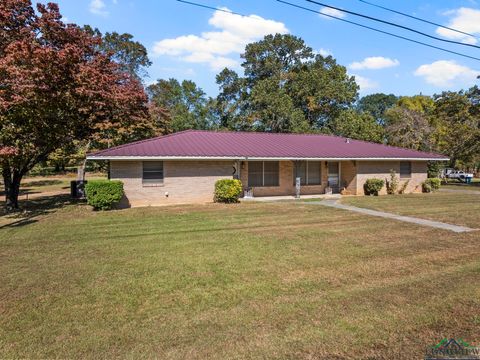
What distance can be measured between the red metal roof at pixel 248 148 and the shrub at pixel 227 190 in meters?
1.40

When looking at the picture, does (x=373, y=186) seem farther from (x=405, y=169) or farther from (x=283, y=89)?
(x=283, y=89)

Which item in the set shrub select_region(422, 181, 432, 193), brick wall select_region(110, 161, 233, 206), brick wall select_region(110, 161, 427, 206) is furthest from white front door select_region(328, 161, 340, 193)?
brick wall select_region(110, 161, 233, 206)

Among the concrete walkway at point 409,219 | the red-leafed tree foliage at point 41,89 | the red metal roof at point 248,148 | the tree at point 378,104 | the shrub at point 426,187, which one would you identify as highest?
the tree at point 378,104

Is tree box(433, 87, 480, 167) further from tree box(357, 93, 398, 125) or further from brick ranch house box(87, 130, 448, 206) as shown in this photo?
tree box(357, 93, 398, 125)

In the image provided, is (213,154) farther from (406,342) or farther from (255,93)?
(255,93)

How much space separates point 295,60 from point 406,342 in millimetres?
43001

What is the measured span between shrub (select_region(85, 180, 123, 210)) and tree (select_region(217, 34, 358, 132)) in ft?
78.7

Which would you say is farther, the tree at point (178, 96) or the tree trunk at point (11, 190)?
the tree at point (178, 96)

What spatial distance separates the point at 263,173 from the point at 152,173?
666cm

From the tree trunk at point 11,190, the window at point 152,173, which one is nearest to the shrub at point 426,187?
the window at point 152,173

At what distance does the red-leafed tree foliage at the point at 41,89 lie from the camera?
43.6ft

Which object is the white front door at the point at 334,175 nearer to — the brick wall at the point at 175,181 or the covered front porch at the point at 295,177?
the covered front porch at the point at 295,177

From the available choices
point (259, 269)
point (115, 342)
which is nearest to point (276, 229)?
point (259, 269)

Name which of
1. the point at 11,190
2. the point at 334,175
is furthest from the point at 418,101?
the point at 11,190
